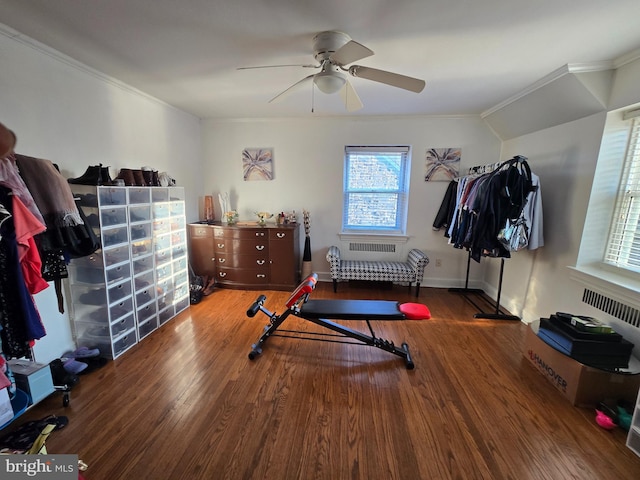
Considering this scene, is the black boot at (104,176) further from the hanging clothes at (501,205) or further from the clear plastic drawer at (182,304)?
the hanging clothes at (501,205)

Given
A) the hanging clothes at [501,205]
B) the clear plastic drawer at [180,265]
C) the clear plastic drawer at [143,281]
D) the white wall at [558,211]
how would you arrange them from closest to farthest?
the white wall at [558,211], the clear plastic drawer at [143,281], the hanging clothes at [501,205], the clear plastic drawer at [180,265]

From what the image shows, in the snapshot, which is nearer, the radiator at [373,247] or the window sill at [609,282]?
the window sill at [609,282]

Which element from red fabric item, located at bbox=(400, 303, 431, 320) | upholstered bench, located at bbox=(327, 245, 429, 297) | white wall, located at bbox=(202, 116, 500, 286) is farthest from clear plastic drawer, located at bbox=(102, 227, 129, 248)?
red fabric item, located at bbox=(400, 303, 431, 320)

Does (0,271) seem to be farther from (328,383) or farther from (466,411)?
(466,411)

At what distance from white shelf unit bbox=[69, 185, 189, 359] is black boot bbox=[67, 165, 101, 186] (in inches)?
1.8

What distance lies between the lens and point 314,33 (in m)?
1.69

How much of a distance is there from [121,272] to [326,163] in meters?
2.75

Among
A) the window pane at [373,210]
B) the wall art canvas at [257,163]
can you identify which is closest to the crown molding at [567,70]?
the window pane at [373,210]

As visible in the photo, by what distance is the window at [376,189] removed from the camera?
3818mm

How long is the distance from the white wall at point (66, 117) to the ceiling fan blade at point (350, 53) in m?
2.06

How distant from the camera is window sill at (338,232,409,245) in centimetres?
388

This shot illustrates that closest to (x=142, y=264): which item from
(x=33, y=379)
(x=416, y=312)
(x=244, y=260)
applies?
(x=33, y=379)

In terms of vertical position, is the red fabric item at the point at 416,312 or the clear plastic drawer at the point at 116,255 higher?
the clear plastic drawer at the point at 116,255

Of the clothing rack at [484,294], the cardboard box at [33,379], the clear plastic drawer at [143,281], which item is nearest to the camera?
the cardboard box at [33,379]
